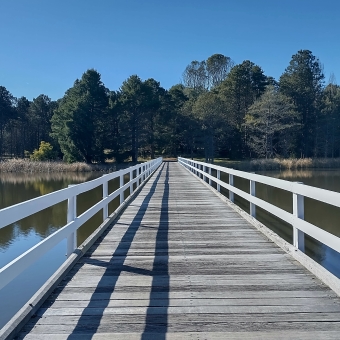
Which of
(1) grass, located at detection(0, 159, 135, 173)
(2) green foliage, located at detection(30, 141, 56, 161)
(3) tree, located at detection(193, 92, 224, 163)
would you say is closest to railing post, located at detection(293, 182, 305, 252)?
(1) grass, located at detection(0, 159, 135, 173)

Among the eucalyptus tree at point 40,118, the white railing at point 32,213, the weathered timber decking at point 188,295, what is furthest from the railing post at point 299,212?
the eucalyptus tree at point 40,118

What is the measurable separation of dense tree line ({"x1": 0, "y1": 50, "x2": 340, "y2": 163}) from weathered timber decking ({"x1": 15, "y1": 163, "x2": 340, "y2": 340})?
40633 mm

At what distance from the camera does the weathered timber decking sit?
2.82 meters

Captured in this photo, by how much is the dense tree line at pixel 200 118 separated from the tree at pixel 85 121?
0.11 meters

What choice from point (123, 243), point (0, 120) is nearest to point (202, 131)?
point (0, 120)

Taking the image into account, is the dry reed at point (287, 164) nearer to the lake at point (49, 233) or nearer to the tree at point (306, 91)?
the tree at point (306, 91)

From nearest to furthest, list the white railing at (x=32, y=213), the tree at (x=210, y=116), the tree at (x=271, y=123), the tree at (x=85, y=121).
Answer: the white railing at (x=32, y=213) < the tree at (x=85, y=121) < the tree at (x=271, y=123) < the tree at (x=210, y=116)

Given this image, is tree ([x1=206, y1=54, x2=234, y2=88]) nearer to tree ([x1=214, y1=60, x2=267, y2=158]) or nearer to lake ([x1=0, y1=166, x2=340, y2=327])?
tree ([x1=214, y1=60, x2=267, y2=158])

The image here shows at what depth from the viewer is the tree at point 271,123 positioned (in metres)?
46.9

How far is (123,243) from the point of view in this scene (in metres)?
Answer: 5.56

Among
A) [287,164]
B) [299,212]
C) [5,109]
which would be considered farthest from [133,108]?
[299,212]

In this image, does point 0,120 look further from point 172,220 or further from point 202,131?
point 172,220

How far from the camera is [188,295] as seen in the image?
11.4 feet

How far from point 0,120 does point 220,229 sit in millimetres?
60412
